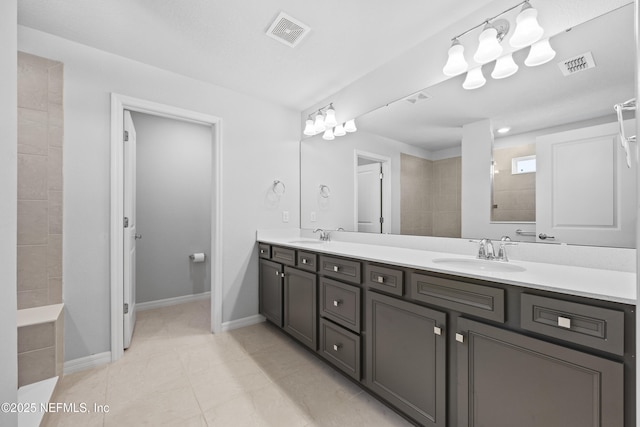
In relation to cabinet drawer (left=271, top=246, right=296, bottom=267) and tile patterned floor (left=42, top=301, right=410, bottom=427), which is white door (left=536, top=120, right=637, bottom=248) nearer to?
tile patterned floor (left=42, top=301, right=410, bottom=427)

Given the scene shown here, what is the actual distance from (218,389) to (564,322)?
6.02 feet

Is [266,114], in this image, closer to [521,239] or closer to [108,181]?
[108,181]

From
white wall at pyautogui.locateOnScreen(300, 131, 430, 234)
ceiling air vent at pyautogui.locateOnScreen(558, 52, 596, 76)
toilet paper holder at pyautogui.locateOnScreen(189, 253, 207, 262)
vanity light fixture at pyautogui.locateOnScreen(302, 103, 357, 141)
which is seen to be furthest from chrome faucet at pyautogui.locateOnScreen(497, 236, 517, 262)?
toilet paper holder at pyautogui.locateOnScreen(189, 253, 207, 262)

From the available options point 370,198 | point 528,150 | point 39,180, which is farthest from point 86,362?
point 528,150

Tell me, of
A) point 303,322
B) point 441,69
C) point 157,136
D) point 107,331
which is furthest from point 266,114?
point 107,331

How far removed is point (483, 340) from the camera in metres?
1.09

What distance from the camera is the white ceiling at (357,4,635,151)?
47.6 inches

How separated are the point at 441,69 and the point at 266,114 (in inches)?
69.4

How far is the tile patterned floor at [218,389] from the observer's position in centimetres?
146

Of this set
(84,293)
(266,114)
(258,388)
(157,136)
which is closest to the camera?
(258,388)

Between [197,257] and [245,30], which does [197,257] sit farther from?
[245,30]

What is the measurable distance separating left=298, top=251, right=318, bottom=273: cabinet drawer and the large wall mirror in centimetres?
67

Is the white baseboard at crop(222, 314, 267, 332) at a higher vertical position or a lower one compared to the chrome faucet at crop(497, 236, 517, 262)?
lower

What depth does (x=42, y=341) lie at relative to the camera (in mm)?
1634
